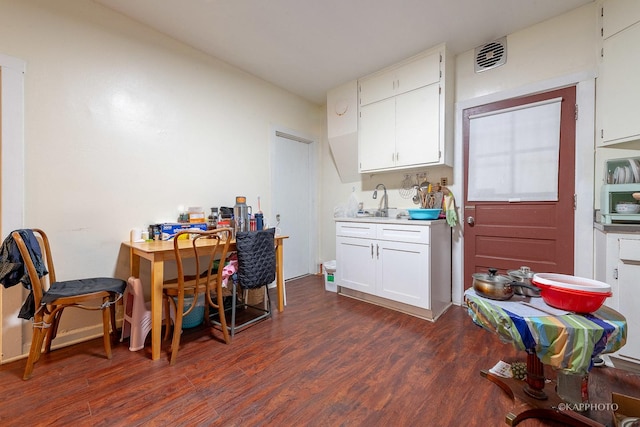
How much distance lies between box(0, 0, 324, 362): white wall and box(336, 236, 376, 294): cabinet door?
4.90 ft

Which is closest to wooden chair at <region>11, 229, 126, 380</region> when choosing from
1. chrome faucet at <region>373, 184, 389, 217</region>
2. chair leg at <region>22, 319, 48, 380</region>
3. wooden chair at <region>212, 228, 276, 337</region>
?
chair leg at <region>22, 319, 48, 380</region>

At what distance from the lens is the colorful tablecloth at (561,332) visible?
3.32 feet

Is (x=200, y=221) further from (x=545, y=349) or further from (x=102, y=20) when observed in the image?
(x=545, y=349)

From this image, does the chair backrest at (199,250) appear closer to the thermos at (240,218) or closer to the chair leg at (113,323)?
the thermos at (240,218)

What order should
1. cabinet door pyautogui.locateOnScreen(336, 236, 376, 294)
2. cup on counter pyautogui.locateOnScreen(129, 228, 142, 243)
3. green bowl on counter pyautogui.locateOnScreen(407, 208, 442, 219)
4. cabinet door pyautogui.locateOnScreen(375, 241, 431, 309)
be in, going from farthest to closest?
cabinet door pyautogui.locateOnScreen(336, 236, 376, 294)
green bowl on counter pyautogui.locateOnScreen(407, 208, 442, 219)
cabinet door pyautogui.locateOnScreen(375, 241, 431, 309)
cup on counter pyautogui.locateOnScreen(129, 228, 142, 243)

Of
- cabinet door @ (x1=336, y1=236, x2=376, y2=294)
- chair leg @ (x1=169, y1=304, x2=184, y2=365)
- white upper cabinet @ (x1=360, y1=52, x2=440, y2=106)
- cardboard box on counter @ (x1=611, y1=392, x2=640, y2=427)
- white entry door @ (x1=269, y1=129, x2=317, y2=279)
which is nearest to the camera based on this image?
cardboard box on counter @ (x1=611, y1=392, x2=640, y2=427)

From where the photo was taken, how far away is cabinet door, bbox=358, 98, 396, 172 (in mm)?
3107

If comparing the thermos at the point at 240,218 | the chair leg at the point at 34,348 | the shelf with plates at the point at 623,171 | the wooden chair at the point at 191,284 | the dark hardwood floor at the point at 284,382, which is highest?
the shelf with plates at the point at 623,171

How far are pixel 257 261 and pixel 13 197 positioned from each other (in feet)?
5.63

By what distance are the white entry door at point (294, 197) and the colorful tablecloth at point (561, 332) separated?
2699 millimetres

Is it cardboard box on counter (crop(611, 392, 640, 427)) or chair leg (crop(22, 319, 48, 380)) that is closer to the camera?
cardboard box on counter (crop(611, 392, 640, 427))

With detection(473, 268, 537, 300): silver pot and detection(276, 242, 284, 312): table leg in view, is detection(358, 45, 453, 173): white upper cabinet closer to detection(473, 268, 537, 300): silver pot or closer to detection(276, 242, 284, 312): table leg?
detection(276, 242, 284, 312): table leg

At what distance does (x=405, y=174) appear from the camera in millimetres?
3314

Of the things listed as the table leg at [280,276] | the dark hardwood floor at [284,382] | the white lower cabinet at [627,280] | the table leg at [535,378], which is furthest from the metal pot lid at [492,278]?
the table leg at [280,276]
